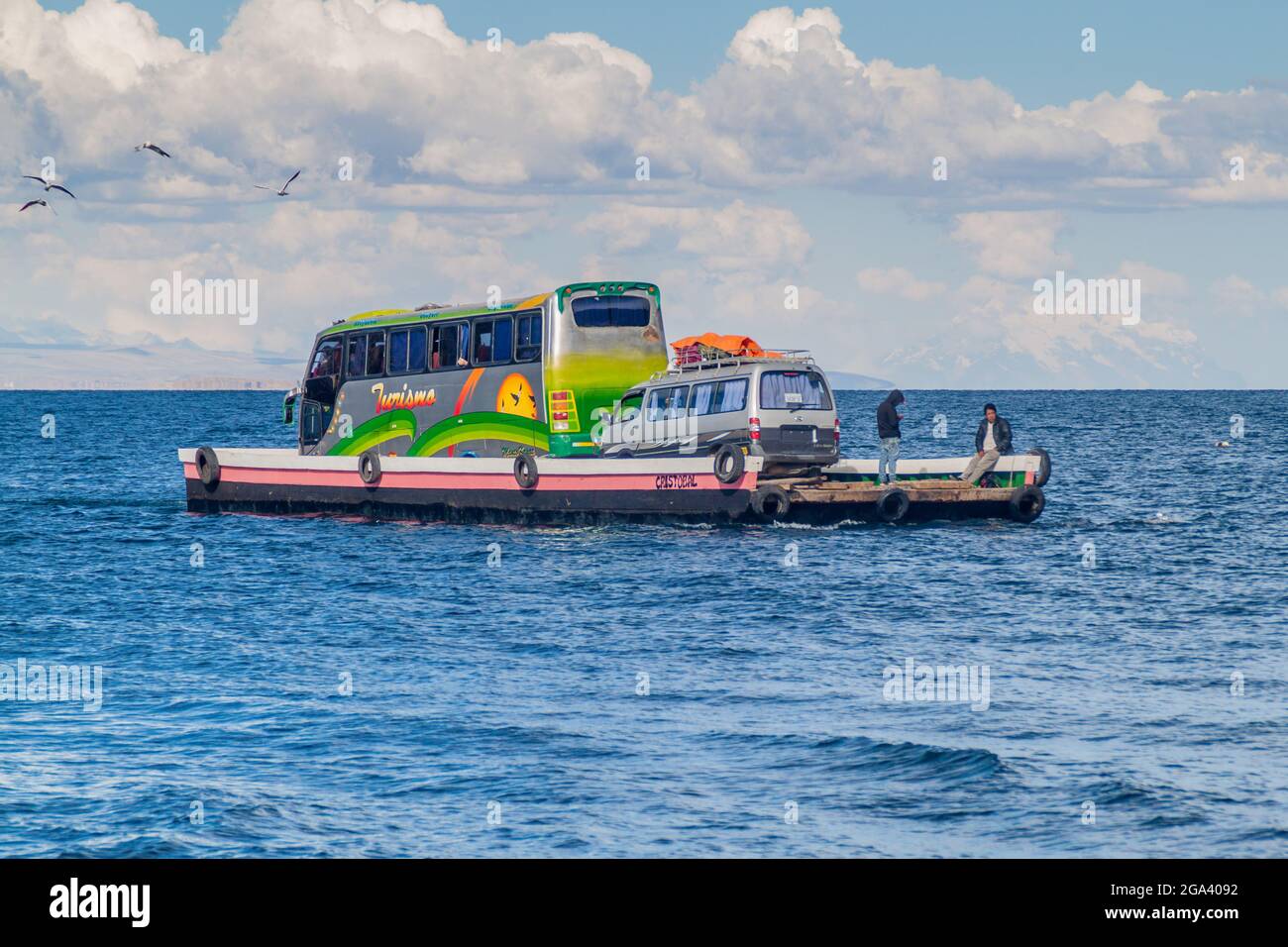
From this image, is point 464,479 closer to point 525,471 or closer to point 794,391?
point 525,471

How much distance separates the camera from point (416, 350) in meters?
38.1

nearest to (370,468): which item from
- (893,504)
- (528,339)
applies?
(528,339)

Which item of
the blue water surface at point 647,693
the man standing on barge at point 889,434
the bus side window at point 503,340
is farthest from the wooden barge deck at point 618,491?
the bus side window at point 503,340

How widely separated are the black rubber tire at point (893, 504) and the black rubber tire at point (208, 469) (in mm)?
18462

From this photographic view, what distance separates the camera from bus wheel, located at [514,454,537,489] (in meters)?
34.0

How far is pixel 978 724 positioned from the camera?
628 inches

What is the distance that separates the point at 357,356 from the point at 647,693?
78.6 feet

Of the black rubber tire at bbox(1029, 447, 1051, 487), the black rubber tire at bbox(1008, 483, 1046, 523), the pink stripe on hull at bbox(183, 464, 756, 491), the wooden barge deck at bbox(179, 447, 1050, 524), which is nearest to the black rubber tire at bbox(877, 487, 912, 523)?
the wooden barge deck at bbox(179, 447, 1050, 524)

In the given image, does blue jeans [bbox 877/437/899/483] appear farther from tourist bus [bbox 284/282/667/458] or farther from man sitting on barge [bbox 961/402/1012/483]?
tourist bus [bbox 284/282/667/458]

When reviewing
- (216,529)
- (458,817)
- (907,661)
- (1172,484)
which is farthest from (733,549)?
(1172,484)

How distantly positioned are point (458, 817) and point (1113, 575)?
19.2m

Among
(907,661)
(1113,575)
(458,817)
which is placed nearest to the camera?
(458,817)

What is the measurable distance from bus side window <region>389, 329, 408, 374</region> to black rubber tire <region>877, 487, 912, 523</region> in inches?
497
